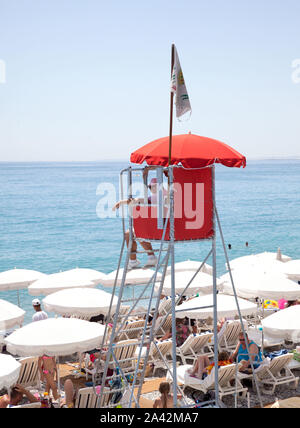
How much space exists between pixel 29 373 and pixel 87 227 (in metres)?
62.1

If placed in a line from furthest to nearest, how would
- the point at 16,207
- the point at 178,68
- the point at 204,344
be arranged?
the point at 16,207, the point at 204,344, the point at 178,68

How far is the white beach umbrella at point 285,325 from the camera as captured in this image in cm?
1020

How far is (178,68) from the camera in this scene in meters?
7.26

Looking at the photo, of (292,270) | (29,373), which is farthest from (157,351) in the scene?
(292,270)

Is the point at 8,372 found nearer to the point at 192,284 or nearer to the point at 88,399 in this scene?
the point at 88,399

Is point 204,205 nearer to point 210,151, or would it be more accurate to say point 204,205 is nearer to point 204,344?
point 210,151

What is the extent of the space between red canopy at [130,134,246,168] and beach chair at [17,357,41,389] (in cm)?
464

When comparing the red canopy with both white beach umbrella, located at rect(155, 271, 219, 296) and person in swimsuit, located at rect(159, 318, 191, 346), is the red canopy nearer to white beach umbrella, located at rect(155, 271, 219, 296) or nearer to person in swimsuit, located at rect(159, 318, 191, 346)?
person in swimsuit, located at rect(159, 318, 191, 346)

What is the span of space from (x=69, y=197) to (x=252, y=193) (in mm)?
34123

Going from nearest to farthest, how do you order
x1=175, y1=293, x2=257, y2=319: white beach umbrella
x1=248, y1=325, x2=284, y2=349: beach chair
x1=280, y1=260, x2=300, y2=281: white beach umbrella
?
1. x1=175, y1=293, x2=257, y2=319: white beach umbrella
2. x1=248, y1=325, x2=284, y2=349: beach chair
3. x1=280, y1=260, x2=300, y2=281: white beach umbrella

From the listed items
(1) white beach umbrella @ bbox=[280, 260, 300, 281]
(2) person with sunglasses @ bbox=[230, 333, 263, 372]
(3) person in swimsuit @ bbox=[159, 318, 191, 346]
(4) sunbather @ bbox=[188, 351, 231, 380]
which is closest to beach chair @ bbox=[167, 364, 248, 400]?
(4) sunbather @ bbox=[188, 351, 231, 380]

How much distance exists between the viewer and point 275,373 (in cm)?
1063

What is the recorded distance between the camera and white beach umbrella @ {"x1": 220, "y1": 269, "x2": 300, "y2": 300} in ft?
43.2
